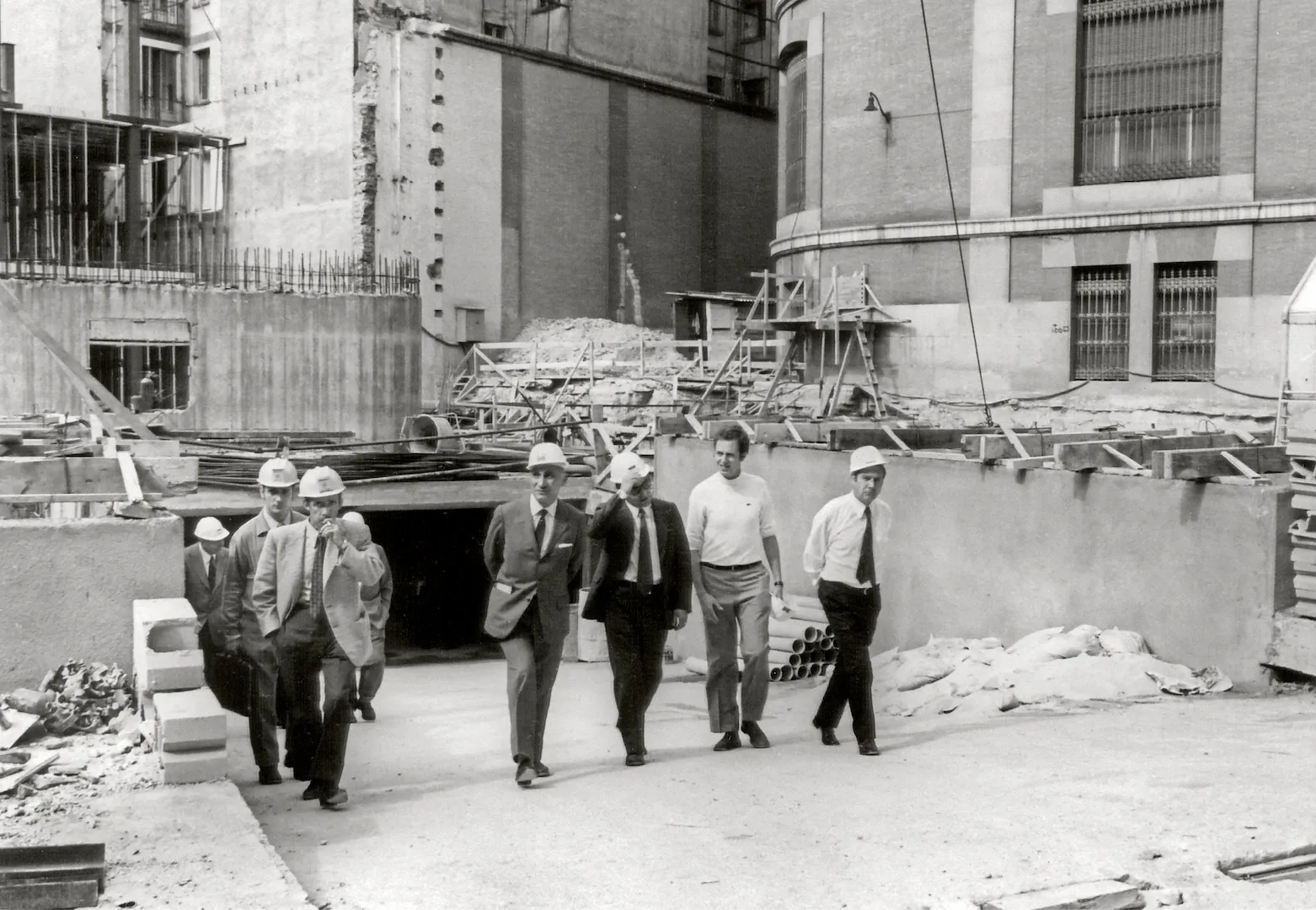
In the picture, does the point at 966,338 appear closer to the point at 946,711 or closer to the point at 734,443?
the point at 946,711

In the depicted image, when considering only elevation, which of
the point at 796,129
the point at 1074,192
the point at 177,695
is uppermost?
the point at 796,129

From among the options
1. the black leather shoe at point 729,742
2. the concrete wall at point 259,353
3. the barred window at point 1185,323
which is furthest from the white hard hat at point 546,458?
the concrete wall at point 259,353

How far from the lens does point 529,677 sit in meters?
7.33

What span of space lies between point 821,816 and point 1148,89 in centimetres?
1889

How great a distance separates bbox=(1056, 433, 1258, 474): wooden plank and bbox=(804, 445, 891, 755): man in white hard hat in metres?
3.72

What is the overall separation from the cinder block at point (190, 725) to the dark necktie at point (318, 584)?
64 centimetres

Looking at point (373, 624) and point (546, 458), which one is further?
point (373, 624)

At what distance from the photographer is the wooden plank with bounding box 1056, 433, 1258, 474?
1130 centimetres

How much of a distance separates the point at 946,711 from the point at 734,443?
11.6 ft

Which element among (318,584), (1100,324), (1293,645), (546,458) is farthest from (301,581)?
(1100,324)

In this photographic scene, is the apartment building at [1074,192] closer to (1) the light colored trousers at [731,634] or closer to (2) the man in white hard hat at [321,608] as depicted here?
(1) the light colored trousers at [731,634]

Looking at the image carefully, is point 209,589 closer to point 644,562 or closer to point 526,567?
point 526,567

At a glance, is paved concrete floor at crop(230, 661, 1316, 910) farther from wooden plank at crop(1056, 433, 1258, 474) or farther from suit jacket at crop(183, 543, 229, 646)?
wooden plank at crop(1056, 433, 1258, 474)

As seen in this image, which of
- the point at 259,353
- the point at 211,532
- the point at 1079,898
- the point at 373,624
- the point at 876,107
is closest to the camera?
the point at 1079,898
